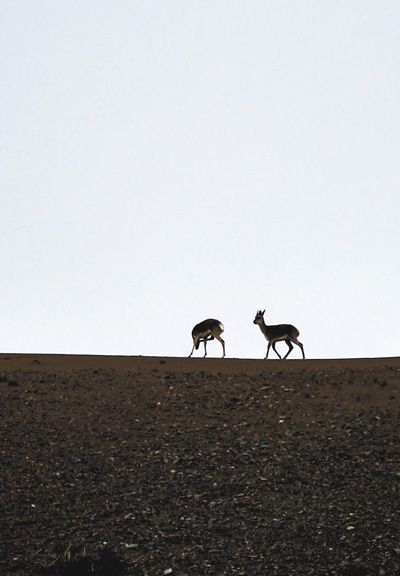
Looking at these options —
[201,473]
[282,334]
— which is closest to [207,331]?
[282,334]

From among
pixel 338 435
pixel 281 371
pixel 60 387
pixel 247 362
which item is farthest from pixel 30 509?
pixel 247 362

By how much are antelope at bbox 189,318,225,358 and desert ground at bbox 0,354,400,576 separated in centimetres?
838

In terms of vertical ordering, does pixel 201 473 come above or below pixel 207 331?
below

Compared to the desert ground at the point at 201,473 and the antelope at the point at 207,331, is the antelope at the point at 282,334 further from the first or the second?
the desert ground at the point at 201,473

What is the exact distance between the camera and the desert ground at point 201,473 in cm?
1992

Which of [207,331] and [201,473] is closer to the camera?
[201,473]

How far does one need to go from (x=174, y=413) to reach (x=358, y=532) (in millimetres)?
8788

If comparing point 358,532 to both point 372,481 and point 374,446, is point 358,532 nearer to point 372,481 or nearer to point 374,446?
point 372,481

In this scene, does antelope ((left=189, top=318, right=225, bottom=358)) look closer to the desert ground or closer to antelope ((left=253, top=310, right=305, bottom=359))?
antelope ((left=253, top=310, right=305, bottom=359))

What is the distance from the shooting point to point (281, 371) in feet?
113

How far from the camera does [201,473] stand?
79.4 feet

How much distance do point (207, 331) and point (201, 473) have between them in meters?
19.2

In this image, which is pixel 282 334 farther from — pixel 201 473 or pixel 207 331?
pixel 201 473

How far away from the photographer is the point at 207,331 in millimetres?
43219
